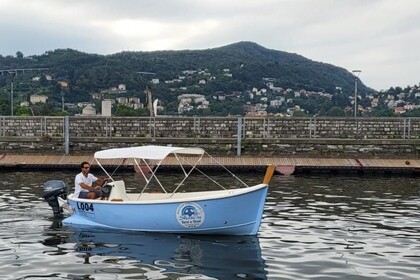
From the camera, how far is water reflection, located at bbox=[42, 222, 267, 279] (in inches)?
401

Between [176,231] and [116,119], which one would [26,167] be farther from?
[176,231]

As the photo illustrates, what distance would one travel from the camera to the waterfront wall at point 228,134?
97.8ft

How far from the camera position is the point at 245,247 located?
39.7 feet

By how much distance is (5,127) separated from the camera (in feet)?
103

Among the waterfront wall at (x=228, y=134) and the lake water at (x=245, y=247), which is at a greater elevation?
the waterfront wall at (x=228, y=134)

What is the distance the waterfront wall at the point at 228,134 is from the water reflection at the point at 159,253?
653 inches

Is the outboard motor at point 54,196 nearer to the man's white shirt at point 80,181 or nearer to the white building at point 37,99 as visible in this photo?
the man's white shirt at point 80,181

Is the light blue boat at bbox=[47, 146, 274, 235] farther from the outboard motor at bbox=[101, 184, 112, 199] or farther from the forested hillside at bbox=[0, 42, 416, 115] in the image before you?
the forested hillside at bbox=[0, 42, 416, 115]

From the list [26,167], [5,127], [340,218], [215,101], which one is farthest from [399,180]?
[215,101]

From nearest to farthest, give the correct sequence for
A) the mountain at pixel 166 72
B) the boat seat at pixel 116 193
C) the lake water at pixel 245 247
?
the lake water at pixel 245 247, the boat seat at pixel 116 193, the mountain at pixel 166 72

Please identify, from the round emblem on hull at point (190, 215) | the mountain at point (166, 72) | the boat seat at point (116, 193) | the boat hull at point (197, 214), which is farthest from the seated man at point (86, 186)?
the mountain at point (166, 72)

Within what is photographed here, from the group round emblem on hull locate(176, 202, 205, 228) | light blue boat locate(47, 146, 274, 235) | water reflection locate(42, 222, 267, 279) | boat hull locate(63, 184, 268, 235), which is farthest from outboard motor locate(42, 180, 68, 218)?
round emblem on hull locate(176, 202, 205, 228)

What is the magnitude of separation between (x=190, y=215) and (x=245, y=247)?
163cm

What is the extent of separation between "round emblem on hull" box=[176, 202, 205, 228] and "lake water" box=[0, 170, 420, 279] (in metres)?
0.37
